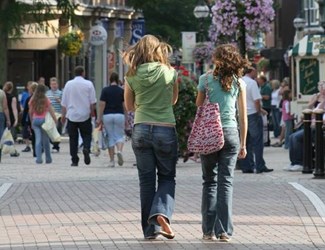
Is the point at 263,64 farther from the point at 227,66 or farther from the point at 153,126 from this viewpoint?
the point at 153,126

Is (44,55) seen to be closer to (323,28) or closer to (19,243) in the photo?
(323,28)

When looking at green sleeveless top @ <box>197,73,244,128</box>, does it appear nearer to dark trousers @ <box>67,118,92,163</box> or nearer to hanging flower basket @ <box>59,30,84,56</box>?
dark trousers @ <box>67,118,92,163</box>

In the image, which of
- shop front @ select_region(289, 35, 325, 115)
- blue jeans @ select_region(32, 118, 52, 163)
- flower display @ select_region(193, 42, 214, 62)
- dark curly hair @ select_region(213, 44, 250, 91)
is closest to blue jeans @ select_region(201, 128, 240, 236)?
dark curly hair @ select_region(213, 44, 250, 91)

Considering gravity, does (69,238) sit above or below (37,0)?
below

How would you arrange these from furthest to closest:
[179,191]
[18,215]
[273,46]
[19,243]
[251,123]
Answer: [273,46] < [251,123] < [179,191] < [18,215] < [19,243]

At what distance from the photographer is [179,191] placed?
56.8ft

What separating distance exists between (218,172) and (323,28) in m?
46.2

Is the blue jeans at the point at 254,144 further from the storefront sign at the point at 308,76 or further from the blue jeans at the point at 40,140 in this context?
the storefront sign at the point at 308,76

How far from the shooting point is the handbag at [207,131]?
11594 mm

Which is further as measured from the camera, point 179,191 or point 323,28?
point 323,28

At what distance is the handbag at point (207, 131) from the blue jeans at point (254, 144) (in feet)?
30.8

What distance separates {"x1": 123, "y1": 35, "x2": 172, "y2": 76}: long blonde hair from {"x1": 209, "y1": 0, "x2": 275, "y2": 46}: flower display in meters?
19.0

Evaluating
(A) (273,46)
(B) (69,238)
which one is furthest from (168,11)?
(B) (69,238)

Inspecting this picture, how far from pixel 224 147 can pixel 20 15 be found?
28.5m
